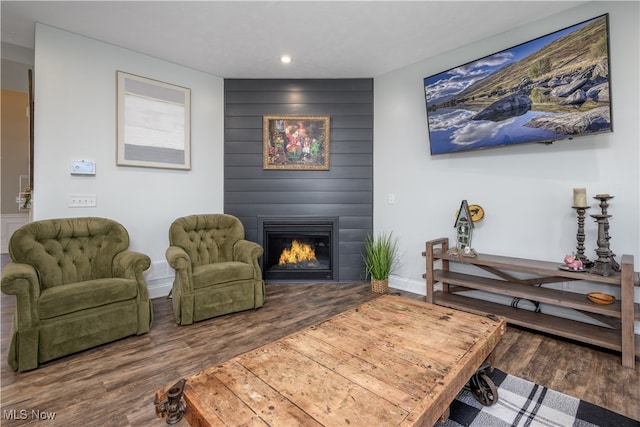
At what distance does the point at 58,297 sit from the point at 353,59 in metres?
3.46

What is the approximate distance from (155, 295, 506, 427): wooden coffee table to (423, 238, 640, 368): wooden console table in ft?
3.09

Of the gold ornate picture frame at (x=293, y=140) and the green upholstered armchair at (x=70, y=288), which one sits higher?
the gold ornate picture frame at (x=293, y=140)

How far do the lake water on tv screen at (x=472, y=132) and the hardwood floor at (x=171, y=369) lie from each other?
168 centimetres

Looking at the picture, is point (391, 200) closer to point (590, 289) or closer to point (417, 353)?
point (590, 289)

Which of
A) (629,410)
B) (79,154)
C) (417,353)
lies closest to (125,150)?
(79,154)

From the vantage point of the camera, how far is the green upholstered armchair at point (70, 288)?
188 centimetres

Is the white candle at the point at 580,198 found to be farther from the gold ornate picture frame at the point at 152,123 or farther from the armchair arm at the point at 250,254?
the gold ornate picture frame at the point at 152,123

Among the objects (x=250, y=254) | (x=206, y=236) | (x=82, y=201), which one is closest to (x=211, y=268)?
(x=250, y=254)

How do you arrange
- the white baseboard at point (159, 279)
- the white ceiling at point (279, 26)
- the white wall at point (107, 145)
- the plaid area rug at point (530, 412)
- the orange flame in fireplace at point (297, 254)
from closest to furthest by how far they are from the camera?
1. the plaid area rug at point (530, 412)
2. the white ceiling at point (279, 26)
3. the white wall at point (107, 145)
4. the white baseboard at point (159, 279)
5. the orange flame in fireplace at point (297, 254)

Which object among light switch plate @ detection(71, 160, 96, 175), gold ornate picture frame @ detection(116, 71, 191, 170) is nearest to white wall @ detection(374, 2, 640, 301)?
gold ornate picture frame @ detection(116, 71, 191, 170)

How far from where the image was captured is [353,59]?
329 centimetres

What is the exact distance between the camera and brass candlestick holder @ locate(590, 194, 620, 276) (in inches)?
82.0

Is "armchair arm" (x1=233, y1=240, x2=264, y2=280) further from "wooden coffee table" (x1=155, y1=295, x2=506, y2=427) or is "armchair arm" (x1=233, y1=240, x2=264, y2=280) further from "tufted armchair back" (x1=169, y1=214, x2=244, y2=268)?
"wooden coffee table" (x1=155, y1=295, x2=506, y2=427)

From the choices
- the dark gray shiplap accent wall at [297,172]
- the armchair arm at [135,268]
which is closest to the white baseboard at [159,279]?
the armchair arm at [135,268]
